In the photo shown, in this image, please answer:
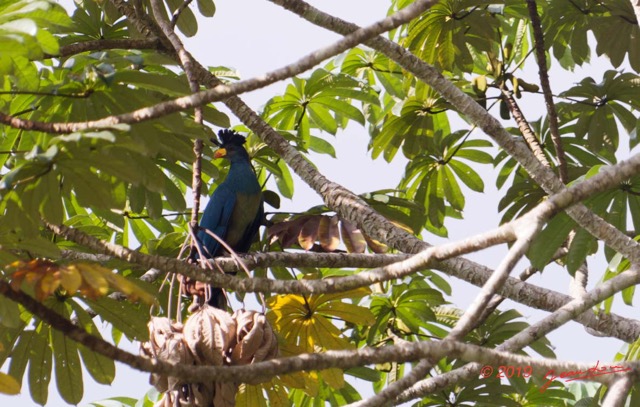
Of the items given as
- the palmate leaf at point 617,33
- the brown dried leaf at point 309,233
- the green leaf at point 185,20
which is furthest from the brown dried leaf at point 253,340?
the palmate leaf at point 617,33

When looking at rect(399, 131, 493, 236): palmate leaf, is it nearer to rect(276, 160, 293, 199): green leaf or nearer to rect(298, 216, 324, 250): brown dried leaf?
rect(276, 160, 293, 199): green leaf

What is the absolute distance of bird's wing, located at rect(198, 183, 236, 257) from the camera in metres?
4.73

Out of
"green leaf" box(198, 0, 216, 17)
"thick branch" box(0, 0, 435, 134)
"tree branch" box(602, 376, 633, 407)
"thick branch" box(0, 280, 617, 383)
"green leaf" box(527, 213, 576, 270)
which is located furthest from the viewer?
"green leaf" box(198, 0, 216, 17)

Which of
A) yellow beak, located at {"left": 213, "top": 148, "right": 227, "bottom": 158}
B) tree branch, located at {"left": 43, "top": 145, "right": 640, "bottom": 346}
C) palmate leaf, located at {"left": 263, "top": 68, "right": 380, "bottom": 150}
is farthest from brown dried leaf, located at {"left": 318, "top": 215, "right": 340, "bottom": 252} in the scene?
yellow beak, located at {"left": 213, "top": 148, "right": 227, "bottom": 158}

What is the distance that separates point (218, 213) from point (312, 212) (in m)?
1.22

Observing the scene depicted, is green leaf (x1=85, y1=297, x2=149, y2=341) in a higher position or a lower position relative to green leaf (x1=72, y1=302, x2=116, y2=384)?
higher

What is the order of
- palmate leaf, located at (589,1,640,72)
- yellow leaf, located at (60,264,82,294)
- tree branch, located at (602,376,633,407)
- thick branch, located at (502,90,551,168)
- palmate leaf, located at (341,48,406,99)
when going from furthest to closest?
palmate leaf, located at (341,48,406,99)
palmate leaf, located at (589,1,640,72)
thick branch, located at (502,90,551,168)
tree branch, located at (602,376,633,407)
yellow leaf, located at (60,264,82,294)

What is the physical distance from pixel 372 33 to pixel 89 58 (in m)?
0.89

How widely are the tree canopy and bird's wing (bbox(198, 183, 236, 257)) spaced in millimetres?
230

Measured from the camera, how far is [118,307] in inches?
118

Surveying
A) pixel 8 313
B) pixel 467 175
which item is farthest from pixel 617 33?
pixel 8 313

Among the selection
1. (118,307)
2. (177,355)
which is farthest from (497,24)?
(177,355)

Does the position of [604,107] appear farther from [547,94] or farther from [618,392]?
[618,392]

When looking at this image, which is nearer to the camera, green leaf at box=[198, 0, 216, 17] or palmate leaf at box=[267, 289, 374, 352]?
palmate leaf at box=[267, 289, 374, 352]
